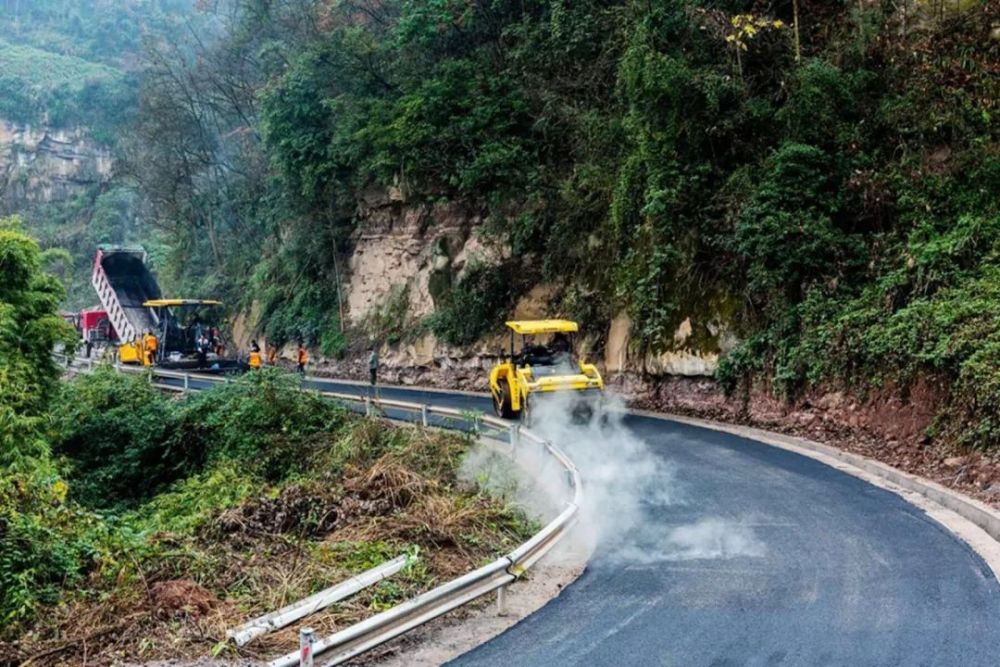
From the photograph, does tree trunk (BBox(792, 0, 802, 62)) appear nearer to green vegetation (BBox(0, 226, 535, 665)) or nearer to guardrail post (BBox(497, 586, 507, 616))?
green vegetation (BBox(0, 226, 535, 665))

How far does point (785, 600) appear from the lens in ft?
23.7

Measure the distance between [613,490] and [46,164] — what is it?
98.0m

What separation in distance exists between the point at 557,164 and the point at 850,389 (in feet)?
50.2

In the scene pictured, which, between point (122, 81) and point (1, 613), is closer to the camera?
point (1, 613)

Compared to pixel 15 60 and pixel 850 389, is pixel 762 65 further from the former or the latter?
pixel 15 60

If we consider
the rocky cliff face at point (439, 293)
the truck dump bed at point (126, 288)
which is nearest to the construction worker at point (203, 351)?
the truck dump bed at point (126, 288)

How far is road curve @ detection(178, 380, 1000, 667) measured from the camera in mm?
6172

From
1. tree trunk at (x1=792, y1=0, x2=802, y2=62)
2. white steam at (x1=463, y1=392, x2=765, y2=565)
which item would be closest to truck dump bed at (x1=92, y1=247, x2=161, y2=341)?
white steam at (x1=463, y1=392, x2=765, y2=565)

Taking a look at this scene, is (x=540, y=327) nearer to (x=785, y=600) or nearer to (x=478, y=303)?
(x=478, y=303)

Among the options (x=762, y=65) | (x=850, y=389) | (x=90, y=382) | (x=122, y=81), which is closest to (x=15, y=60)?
(x=122, y=81)

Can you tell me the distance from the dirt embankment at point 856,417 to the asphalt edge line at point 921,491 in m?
0.32

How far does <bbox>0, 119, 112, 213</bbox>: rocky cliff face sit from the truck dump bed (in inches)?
2099

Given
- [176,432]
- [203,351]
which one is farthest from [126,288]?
[176,432]

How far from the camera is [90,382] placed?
2417 cm
